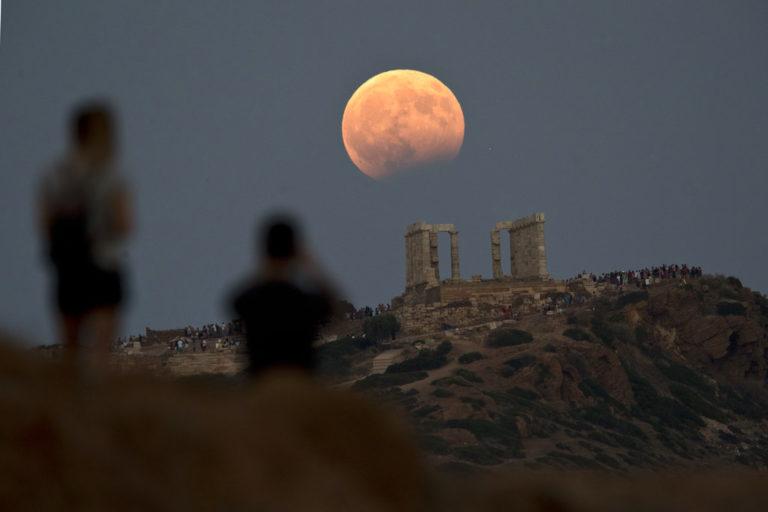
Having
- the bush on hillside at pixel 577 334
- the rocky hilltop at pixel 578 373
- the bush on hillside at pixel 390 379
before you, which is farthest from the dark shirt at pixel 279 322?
the bush on hillside at pixel 577 334

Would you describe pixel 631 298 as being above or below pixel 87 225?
below

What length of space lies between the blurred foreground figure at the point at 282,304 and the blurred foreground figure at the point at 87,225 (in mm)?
728

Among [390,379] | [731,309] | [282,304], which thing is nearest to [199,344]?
[390,379]

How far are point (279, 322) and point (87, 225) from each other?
1128 millimetres

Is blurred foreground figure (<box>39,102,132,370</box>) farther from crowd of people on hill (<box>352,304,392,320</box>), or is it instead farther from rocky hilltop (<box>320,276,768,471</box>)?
crowd of people on hill (<box>352,304,392,320</box>)

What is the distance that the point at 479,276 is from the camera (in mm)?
57250

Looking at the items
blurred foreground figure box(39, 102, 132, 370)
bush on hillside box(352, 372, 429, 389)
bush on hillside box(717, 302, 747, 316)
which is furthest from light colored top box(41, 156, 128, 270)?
bush on hillside box(717, 302, 747, 316)

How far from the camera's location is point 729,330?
47.1 meters

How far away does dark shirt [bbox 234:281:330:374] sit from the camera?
199 inches

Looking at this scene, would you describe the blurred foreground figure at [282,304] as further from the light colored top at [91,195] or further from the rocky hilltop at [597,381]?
the rocky hilltop at [597,381]

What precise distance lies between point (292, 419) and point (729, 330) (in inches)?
1831

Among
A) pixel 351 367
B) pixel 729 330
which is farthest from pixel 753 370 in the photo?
pixel 351 367

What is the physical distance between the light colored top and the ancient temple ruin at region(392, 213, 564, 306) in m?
48.9

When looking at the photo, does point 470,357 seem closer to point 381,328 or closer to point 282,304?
point 381,328
